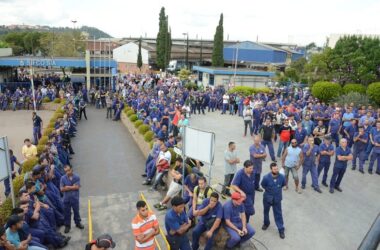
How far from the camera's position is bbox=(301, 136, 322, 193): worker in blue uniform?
10070 millimetres

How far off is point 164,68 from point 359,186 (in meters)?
48.2

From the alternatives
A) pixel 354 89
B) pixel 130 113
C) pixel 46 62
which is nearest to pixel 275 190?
pixel 130 113

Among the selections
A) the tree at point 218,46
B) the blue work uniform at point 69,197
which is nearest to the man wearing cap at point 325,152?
the blue work uniform at point 69,197

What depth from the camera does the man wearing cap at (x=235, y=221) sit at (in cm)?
657

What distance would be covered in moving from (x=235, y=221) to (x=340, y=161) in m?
5.00

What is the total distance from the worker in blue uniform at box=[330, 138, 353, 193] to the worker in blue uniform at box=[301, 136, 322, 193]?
0.53 m

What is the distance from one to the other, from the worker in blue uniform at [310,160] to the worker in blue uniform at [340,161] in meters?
0.53

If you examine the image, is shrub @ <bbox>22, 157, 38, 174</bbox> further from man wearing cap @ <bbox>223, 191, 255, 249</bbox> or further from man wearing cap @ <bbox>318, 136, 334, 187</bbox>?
man wearing cap @ <bbox>318, 136, 334, 187</bbox>

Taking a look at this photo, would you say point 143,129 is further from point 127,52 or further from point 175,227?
point 127,52

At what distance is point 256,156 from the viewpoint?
969 centimetres

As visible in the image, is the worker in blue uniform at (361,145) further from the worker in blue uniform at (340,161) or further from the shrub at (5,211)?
the shrub at (5,211)

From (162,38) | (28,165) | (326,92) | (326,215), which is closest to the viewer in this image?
(326,215)

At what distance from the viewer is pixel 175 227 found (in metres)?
5.93

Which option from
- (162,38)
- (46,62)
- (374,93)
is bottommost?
(374,93)
